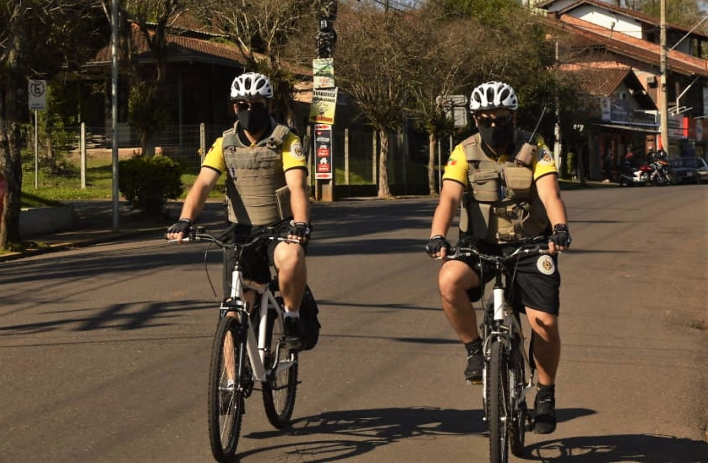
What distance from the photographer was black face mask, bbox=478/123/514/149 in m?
5.63

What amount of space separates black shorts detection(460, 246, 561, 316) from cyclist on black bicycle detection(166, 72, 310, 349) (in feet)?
3.33

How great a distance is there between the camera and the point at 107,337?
944 centimetres

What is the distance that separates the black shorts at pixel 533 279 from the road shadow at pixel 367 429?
41.5 inches

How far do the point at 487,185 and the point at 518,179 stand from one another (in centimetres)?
15

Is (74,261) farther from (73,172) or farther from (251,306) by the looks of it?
(73,172)

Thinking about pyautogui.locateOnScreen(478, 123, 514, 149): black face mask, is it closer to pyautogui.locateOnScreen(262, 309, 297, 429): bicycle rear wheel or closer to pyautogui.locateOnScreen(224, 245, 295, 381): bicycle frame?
pyautogui.locateOnScreen(224, 245, 295, 381): bicycle frame

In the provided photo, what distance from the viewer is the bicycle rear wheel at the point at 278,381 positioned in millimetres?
6195

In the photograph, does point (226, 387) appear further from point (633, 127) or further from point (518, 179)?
point (633, 127)

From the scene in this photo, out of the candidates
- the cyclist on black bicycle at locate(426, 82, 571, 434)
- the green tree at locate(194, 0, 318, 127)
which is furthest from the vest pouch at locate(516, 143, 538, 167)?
the green tree at locate(194, 0, 318, 127)

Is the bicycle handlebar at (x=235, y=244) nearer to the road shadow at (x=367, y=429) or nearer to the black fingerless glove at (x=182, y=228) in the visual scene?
the black fingerless glove at (x=182, y=228)

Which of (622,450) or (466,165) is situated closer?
(466,165)

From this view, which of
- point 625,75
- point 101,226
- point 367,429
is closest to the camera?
point 367,429

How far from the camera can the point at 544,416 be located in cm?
579

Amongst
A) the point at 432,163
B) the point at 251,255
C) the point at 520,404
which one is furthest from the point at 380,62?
the point at 520,404
